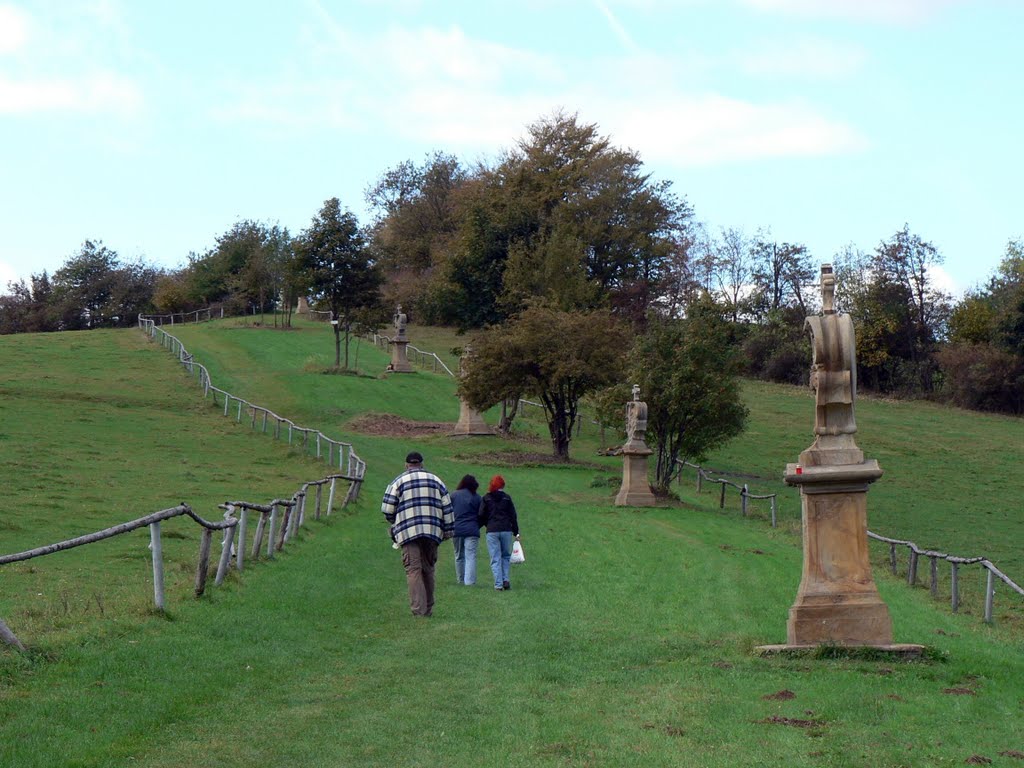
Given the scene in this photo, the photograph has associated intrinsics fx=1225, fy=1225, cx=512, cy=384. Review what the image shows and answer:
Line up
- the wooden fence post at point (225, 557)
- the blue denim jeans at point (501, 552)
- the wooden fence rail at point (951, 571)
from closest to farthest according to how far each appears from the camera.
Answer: the wooden fence post at point (225, 557)
the blue denim jeans at point (501, 552)
the wooden fence rail at point (951, 571)

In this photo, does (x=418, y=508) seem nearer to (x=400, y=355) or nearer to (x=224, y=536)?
(x=224, y=536)

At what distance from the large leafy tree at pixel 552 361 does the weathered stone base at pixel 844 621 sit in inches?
1153

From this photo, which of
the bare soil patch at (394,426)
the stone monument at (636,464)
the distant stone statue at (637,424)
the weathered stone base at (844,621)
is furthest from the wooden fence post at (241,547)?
the bare soil patch at (394,426)

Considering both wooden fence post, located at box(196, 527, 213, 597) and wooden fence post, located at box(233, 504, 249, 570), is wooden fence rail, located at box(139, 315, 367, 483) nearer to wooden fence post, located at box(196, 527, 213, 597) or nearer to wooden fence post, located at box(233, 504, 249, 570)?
wooden fence post, located at box(233, 504, 249, 570)

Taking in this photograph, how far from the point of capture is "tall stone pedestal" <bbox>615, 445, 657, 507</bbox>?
32.5 meters

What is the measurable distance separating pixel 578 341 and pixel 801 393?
32.6m

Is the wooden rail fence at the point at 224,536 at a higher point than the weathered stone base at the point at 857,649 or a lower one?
higher

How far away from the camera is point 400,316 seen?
62.3 metres

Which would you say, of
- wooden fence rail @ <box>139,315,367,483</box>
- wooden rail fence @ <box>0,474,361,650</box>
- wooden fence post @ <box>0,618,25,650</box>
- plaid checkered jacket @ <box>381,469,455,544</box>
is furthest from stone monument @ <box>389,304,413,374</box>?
wooden fence post @ <box>0,618,25,650</box>

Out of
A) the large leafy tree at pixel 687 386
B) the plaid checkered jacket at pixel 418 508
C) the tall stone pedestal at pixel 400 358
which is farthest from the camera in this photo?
the tall stone pedestal at pixel 400 358

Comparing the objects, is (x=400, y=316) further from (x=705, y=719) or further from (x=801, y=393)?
(x=705, y=719)

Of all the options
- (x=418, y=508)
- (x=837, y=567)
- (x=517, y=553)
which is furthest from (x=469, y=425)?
(x=837, y=567)

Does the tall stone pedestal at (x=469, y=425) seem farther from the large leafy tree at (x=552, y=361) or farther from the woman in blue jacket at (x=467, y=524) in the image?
the woman in blue jacket at (x=467, y=524)

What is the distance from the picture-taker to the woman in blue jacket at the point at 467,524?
667 inches
